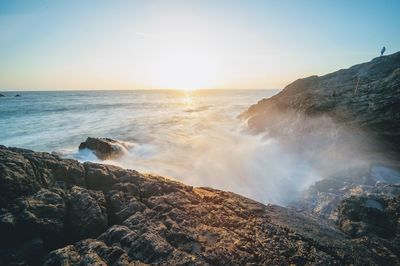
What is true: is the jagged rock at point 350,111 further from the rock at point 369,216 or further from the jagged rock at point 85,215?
the jagged rock at point 85,215

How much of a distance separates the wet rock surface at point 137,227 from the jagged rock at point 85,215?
18 millimetres

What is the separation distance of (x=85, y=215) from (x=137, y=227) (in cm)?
108

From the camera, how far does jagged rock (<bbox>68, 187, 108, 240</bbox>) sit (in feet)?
15.9

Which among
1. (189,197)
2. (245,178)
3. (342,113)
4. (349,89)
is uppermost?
(349,89)

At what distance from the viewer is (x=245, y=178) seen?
1299 cm

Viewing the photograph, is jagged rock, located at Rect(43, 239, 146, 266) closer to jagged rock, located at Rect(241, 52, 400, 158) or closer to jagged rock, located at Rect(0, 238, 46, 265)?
jagged rock, located at Rect(0, 238, 46, 265)

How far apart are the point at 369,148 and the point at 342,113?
9.61ft

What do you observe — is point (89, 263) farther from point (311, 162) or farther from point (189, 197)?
point (311, 162)

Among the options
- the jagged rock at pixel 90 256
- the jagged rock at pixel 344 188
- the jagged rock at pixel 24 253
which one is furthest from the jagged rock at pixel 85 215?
the jagged rock at pixel 344 188

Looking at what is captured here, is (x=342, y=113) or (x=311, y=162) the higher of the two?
(x=342, y=113)

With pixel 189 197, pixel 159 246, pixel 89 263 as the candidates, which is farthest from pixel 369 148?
pixel 89 263

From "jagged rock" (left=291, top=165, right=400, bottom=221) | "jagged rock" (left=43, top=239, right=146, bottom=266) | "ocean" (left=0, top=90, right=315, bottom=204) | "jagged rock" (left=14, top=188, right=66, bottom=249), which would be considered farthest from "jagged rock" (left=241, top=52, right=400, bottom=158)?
"jagged rock" (left=14, top=188, right=66, bottom=249)

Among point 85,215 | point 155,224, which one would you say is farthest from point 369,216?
point 85,215

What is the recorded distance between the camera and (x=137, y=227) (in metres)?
4.86
